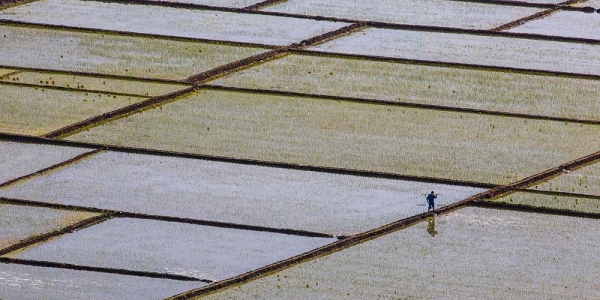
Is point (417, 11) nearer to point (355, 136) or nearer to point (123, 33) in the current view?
point (123, 33)

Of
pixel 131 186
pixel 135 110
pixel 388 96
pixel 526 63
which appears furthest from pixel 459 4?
pixel 131 186

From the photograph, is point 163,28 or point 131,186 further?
point 163,28

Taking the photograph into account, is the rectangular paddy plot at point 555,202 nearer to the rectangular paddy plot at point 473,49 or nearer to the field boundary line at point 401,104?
the field boundary line at point 401,104

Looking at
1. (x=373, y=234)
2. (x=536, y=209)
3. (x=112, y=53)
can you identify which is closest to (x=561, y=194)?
(x=536, y=209)

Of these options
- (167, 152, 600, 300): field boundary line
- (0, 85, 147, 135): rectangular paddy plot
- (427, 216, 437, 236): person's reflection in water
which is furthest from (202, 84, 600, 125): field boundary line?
(427, 216, 437, 236): person's reflection in water

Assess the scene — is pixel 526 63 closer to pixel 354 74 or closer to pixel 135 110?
pixel 354 74

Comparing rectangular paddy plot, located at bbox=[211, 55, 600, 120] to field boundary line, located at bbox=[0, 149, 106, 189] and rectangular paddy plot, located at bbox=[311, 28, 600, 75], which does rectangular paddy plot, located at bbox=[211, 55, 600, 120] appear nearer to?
rectangular paddy plot, located at bbox=[311, 28, 600, 75]

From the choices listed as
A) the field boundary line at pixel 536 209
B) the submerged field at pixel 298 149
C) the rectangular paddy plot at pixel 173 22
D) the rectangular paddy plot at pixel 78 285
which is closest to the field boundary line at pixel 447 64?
the submerged field at pixel 298 149
